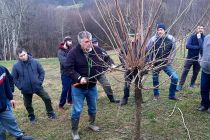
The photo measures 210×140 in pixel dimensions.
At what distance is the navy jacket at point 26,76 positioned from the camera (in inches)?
256

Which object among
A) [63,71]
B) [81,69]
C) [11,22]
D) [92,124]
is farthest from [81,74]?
[11,22]

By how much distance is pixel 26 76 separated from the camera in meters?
6.51

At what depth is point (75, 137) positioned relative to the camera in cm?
584

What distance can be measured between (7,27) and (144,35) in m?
37.0

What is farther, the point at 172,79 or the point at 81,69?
the point at 172,79

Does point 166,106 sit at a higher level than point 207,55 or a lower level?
A: lower

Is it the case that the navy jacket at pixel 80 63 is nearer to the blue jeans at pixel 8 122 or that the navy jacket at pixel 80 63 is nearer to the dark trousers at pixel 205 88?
the blue jeans at pixel 8 122

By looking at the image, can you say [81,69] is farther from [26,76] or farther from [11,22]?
[11,22]

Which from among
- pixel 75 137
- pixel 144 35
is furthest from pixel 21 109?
pixel 144 35

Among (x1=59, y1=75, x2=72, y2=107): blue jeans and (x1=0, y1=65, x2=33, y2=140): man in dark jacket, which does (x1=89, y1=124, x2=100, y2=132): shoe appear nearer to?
(x1=0, y1=65, x2=33, y2=140): man in dark jacket

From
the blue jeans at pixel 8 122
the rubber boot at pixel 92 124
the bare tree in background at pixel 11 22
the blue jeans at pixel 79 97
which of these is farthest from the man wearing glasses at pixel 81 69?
the bare tree in background at pixel 11 22

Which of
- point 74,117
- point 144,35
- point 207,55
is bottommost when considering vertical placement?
point 74,117

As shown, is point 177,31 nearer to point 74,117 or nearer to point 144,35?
point 144,35

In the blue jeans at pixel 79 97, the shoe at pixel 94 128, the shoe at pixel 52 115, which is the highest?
the blue jeans at pixel 79 97
